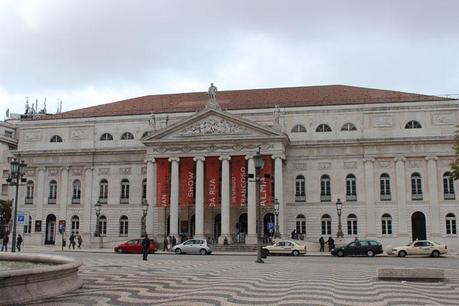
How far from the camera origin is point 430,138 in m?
52.2

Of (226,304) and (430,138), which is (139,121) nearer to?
(430,138)

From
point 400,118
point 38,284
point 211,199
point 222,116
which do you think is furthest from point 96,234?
point 38,284

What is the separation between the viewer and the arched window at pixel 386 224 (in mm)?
52469

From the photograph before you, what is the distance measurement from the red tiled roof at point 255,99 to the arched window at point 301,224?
11.1 meters

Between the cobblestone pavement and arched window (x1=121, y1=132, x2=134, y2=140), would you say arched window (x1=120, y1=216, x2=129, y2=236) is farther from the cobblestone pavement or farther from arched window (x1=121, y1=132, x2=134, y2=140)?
the cobblestone pavement

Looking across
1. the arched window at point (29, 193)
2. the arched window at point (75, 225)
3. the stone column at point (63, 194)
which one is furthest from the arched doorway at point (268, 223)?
the arched window at point (29, 193)

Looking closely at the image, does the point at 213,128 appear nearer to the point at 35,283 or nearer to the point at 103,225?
the point at 103,225

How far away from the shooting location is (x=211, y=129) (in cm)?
5372

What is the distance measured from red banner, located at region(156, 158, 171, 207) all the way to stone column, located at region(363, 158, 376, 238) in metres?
18.8

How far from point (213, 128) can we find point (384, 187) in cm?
1701

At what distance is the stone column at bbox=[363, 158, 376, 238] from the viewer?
5244 centimetres

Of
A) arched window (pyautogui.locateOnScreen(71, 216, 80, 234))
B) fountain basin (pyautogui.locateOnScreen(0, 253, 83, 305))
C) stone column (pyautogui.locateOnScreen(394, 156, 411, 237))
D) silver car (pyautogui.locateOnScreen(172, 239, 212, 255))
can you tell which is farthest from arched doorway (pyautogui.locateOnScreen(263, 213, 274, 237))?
fountain basin (pyautogui.locateOnScreen(0, 253, 83, 305))

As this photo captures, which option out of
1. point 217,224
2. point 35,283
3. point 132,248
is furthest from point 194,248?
point 35,283

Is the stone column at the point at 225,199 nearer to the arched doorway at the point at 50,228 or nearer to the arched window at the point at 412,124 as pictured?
the arched window at the point at 412,124
